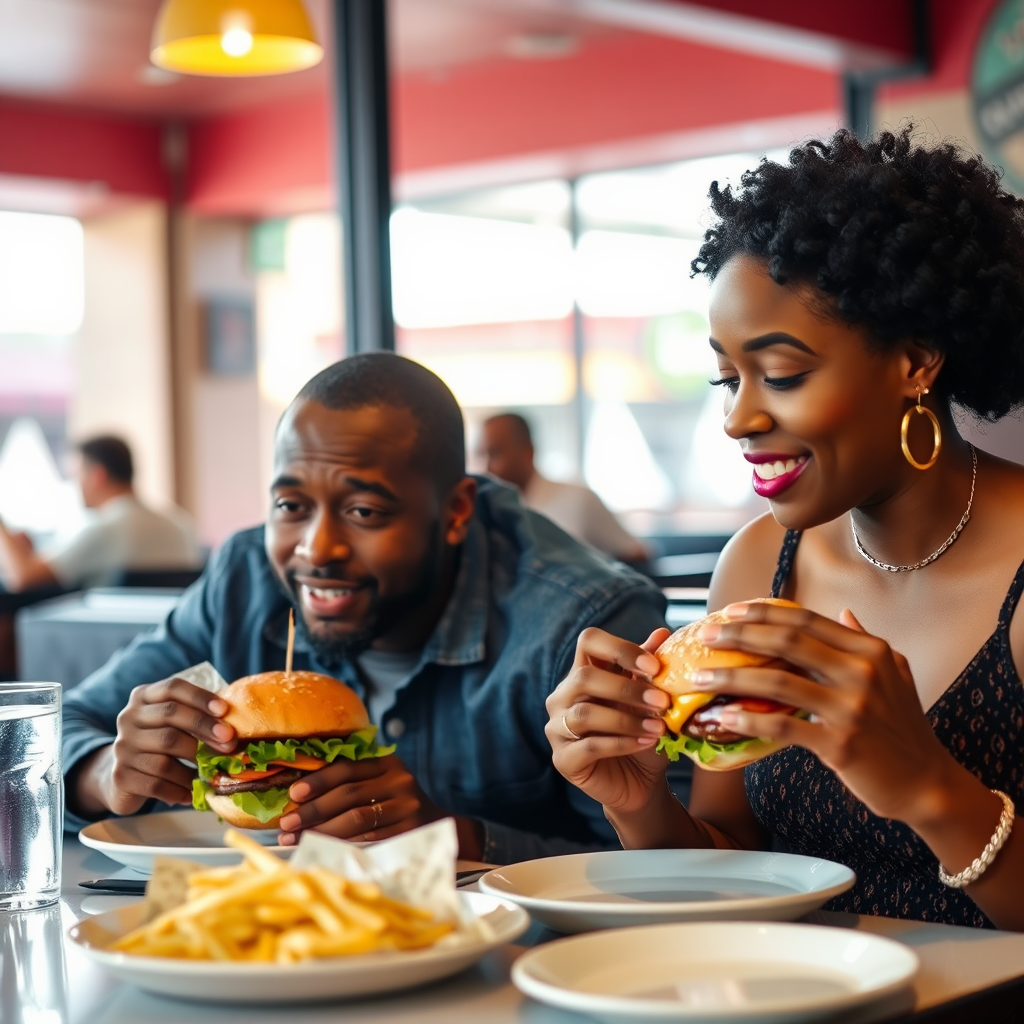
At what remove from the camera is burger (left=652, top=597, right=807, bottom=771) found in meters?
1.48

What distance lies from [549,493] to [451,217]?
492cm

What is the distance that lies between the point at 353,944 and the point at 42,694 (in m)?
0.65

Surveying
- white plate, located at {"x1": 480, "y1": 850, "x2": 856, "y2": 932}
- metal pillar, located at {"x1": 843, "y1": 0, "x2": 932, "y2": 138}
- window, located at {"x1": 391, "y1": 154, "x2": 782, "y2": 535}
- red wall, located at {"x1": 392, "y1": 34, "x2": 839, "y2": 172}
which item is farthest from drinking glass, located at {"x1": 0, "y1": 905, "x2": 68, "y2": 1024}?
window, located at {"x1": 391, "y1": 154, "x2": 782, "y2": 535}

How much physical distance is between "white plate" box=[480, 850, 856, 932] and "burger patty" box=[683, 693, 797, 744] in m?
0.14

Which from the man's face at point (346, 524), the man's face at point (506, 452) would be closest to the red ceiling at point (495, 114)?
the man's face at point (506, 452)

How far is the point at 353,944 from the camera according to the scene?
1134mm

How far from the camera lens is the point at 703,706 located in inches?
59.4

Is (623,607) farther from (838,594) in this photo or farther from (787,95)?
(787,95)

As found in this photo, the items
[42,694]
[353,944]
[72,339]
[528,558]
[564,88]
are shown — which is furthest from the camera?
[72,339]

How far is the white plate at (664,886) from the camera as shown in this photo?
4.33 feet

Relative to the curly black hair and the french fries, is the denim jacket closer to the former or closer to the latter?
the curly black hair

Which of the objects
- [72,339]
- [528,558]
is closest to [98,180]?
[72,339]

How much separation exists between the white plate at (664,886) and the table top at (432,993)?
0.17ft

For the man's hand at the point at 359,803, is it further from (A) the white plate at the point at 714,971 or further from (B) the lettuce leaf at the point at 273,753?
(A) the white plate at the point at 714,971
